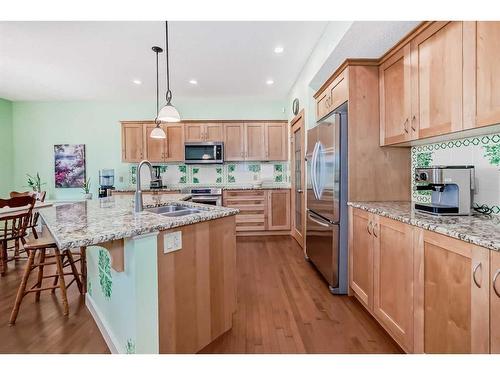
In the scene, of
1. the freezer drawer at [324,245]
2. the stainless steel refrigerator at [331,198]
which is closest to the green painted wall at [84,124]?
the stainless steel refrigerator at [331,198]

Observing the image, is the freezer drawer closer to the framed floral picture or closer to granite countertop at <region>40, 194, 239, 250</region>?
granite countertop at <region>40, 194, 239, 250</region>

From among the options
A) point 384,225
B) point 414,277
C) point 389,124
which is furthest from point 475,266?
point 389,124

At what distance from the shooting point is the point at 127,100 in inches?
213

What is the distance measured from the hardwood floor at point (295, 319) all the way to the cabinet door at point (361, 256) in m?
0.16

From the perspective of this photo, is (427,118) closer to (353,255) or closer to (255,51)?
(353,255)

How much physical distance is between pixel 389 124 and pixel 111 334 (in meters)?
2.66

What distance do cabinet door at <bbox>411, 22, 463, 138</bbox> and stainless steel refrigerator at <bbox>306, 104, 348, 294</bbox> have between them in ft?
2.15

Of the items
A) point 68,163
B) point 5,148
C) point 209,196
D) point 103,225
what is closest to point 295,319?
point 103,225

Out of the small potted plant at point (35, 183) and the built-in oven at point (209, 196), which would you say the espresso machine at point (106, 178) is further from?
the built-in oven at point (209, 196)

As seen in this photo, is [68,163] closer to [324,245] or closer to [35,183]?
[35,183]

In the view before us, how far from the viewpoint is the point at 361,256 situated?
2.16 meters

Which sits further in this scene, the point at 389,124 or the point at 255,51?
the point at 255,51

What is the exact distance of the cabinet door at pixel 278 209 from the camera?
477 cm

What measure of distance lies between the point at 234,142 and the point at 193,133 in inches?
32.3
